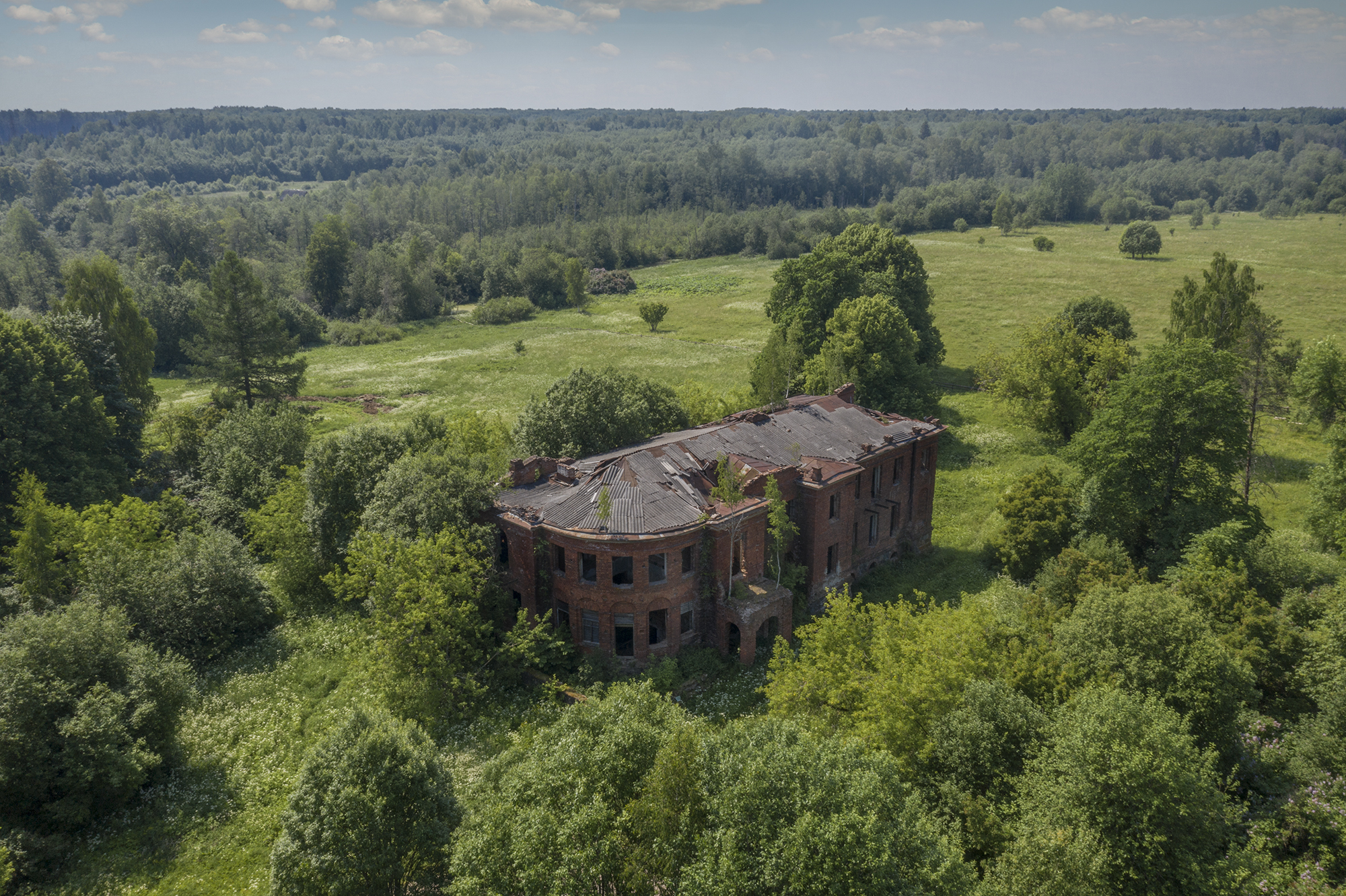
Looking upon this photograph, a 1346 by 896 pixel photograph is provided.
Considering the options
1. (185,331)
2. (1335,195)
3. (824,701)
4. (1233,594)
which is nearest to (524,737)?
(824,701)

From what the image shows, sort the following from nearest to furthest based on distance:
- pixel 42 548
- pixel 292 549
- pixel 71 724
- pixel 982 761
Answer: pixel 982 761 < pixel 71 724 < pixel 42 548 < pixel 292 549

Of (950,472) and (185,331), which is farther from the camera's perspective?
(185,331)

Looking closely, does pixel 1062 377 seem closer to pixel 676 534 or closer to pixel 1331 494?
pixel 1331 494

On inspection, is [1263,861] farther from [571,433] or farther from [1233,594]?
[571,433]

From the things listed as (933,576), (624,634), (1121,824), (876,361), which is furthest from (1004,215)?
(1121,824)

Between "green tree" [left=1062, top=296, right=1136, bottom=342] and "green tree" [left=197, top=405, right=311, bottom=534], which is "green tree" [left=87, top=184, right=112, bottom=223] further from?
"green tree" [left=1062, top=296, right=1136, bottom=342]

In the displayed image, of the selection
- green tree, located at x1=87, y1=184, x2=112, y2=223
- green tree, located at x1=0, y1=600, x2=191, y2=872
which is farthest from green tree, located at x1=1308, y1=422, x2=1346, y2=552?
green tree, located at x1=87, y1=184, x2=112, y2=223
